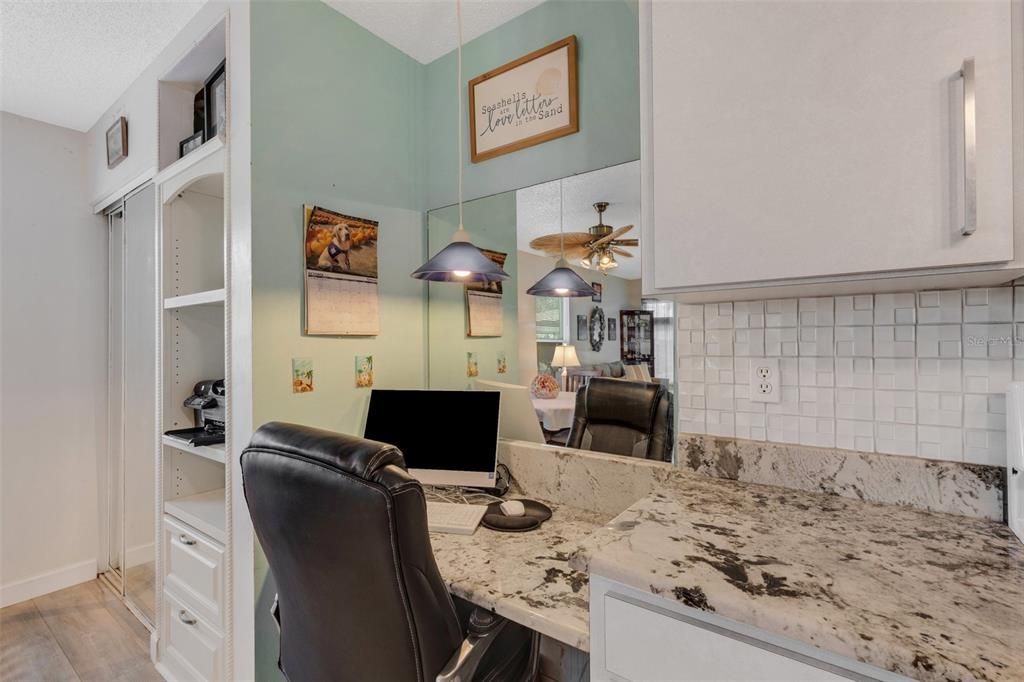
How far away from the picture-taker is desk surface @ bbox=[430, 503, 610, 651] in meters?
0.92

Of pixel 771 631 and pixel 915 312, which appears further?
pixel 915 312

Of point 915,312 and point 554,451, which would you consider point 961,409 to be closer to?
point 915,312

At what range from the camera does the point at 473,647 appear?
3.23ft

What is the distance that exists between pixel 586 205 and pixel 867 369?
940 millimetres

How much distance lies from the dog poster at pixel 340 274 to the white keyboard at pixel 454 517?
74 centimetres

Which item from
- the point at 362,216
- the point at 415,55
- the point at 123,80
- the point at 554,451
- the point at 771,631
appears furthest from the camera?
the point at 123,80

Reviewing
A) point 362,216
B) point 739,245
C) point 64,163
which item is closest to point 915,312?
point 739,245

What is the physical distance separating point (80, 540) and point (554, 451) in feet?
9.96

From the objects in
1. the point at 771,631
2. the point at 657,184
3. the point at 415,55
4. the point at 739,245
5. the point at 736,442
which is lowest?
the point at 771,631

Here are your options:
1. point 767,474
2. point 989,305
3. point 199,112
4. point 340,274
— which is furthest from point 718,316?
point 199,112

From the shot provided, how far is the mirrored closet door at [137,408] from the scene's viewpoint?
238cm

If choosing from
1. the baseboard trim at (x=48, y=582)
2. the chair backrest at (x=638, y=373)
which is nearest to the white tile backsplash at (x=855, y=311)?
the chair backrest at (x=638, y=373)

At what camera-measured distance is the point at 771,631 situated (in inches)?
25.2

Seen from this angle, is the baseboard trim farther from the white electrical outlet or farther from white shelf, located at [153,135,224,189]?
the white electrical outlet
